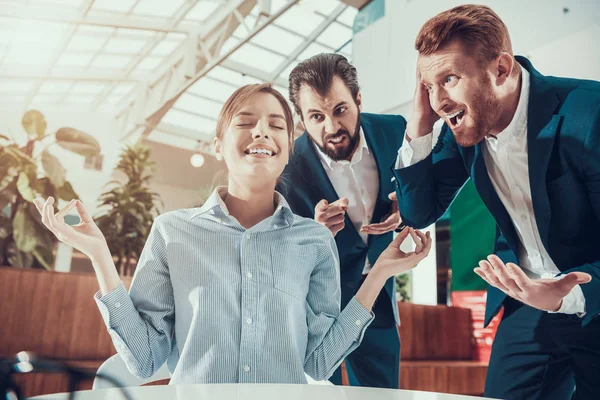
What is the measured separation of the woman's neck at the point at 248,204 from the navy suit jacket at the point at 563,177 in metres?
0.70

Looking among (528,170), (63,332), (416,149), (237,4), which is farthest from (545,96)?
(63,332)

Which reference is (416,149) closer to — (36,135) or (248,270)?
(248,270)

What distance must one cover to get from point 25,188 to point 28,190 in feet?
0.05

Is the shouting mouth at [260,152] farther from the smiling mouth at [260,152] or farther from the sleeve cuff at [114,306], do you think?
the sleeve cuff at [114,306]

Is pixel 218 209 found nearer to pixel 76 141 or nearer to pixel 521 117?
pixel 521 117

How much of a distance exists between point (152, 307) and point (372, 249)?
91 centimetres

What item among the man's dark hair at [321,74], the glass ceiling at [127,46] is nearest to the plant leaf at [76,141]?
the glass ceiling at [127,46]

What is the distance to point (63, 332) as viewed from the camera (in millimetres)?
2271

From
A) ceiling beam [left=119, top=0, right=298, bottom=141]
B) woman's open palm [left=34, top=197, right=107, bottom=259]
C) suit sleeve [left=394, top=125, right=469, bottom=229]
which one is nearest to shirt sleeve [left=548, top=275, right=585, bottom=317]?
suit sleeve [left=394, top=125, right=469, bottom=229]

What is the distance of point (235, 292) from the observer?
1361 mm

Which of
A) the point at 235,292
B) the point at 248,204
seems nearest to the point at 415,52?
the point at 248,204

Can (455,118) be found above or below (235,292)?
above

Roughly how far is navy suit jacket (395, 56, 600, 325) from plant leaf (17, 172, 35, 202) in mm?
1889

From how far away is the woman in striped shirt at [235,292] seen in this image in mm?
1269
